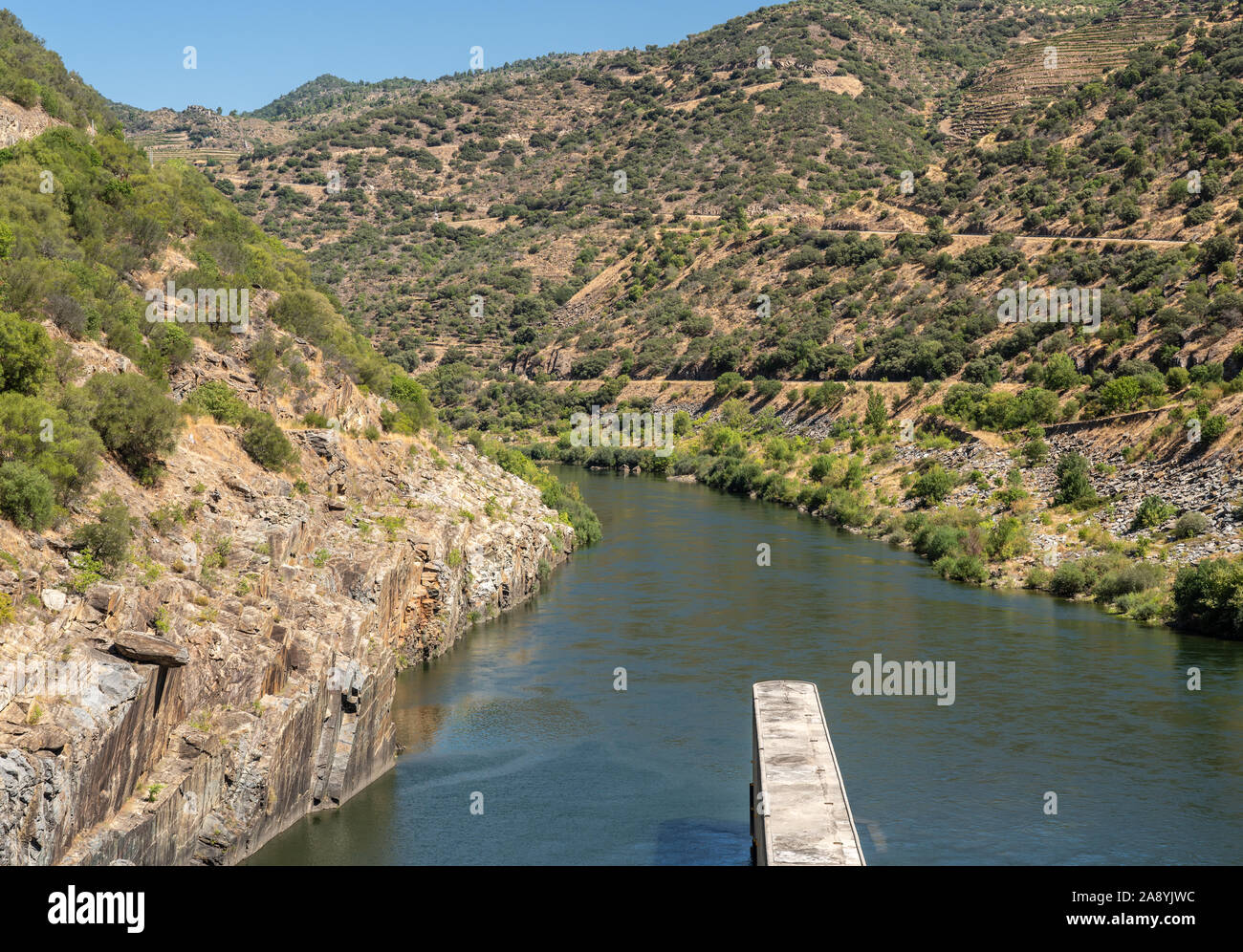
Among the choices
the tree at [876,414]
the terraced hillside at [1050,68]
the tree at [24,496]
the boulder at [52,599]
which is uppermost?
the terraced hillside at [1050,68]

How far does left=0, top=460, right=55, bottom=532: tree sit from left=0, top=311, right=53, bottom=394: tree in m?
3.96

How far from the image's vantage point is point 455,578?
4384 centimetres

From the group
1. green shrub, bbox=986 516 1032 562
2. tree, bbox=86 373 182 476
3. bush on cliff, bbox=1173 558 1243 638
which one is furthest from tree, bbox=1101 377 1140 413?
tree, bbox=86 373 182 476

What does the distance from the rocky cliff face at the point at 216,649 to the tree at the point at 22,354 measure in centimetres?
286

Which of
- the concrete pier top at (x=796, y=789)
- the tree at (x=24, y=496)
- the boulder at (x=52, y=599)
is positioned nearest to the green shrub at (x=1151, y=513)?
the concrete pier top at (x=796, y=789)

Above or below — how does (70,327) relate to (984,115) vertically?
below

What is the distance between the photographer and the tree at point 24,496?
78.4ft

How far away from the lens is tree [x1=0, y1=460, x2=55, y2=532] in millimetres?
23906

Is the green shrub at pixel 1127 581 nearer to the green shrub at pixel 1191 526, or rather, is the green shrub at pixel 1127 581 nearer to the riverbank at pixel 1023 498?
the riverbank at pixel 1023 498

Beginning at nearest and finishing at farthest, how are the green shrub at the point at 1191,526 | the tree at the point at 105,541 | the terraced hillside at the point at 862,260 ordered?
the tree at the point at 105,541 < the green shrub at the point at 1191,526 < the terraced hillside at the point at 862,260

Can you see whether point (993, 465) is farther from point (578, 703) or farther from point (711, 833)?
point (711, 833)

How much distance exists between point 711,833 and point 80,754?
47.4 ft

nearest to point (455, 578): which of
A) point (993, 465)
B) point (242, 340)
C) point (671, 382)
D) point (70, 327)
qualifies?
point (242, 340)

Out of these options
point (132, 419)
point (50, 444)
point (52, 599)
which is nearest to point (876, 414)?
point (132, 419)
